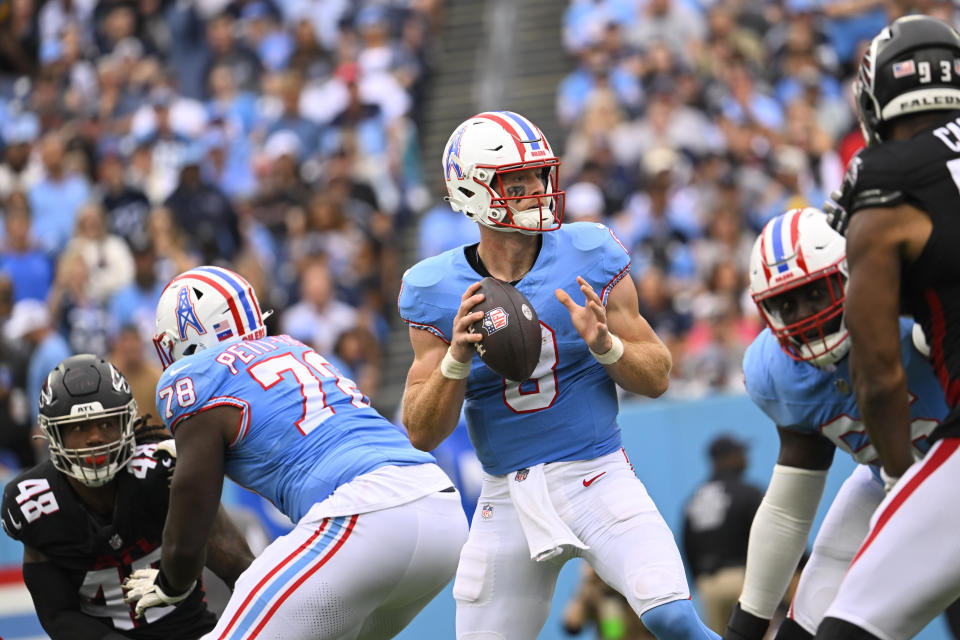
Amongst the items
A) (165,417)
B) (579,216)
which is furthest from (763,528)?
(579,216)

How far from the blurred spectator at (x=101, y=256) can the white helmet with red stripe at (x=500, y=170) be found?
7112 mm

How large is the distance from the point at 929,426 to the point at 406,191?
8427mm

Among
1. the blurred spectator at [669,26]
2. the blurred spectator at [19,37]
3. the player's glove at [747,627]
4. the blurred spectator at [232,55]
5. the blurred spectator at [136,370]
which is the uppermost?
the blurred spectator at [19,37]

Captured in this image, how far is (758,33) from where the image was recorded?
12.2 metres

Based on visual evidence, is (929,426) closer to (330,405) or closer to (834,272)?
(834,272)

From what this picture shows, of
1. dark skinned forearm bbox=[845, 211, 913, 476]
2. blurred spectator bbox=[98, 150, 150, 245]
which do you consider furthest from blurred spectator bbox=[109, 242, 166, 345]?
dark skinned forearm bbox=[845, 211, 913, 476]

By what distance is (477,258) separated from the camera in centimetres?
464

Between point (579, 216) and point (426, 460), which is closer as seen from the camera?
point (426, 460)

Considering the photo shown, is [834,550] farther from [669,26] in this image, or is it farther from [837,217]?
[669,26]

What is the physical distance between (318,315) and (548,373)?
6.62m

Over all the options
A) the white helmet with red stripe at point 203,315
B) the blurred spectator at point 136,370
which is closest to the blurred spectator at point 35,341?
the blurred spectator at point 136,370

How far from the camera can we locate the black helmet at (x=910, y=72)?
3.68m

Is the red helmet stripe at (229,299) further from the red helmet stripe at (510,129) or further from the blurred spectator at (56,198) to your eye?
the blurred spectator at (56,198)

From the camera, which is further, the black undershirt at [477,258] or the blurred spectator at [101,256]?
the blurred spectator at [101,256]
